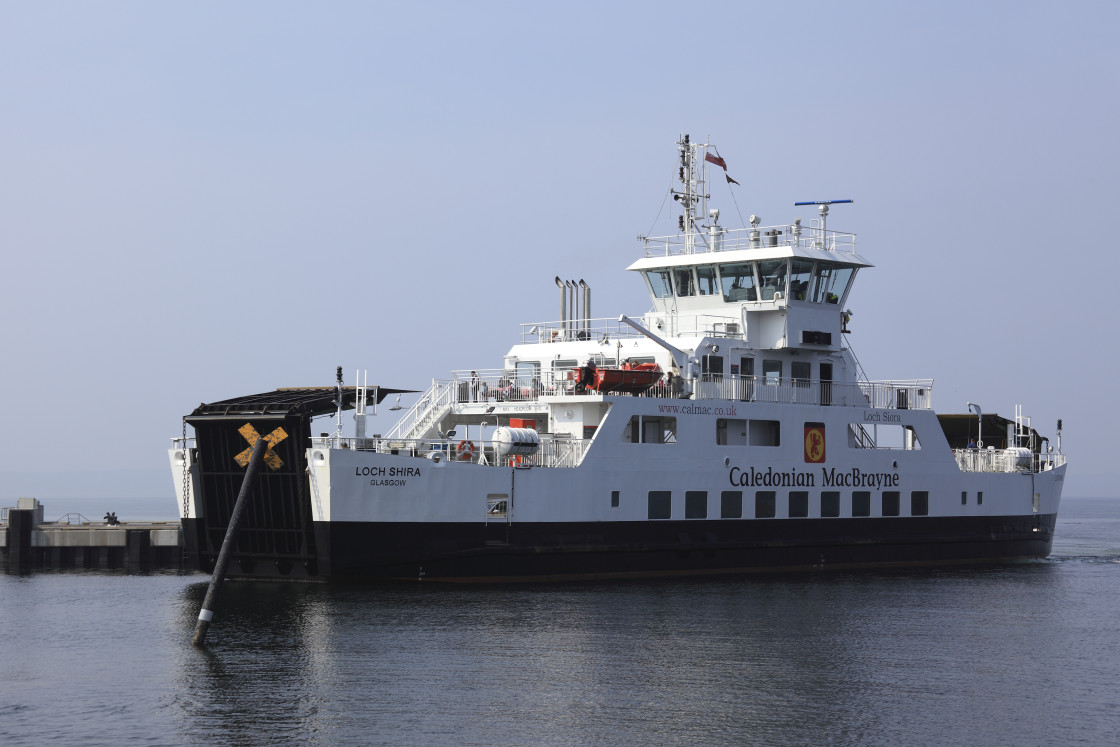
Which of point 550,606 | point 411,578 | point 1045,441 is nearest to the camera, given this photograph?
point 550,606

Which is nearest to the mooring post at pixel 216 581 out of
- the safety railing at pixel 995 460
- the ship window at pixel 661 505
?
the ship window at pixel 661 505

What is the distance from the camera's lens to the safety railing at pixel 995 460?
39719 mm

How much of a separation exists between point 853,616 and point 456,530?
860cm

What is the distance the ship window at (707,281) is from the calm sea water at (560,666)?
8.63m

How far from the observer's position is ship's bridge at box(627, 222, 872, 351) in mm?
35250

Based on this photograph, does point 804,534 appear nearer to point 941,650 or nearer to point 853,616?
point 853,616

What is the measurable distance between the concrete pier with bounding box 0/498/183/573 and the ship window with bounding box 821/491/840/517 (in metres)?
17.1

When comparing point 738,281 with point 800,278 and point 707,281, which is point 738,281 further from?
point 800,278

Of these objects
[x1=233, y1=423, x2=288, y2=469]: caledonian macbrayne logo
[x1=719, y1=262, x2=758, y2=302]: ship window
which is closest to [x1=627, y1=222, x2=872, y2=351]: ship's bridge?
[x1=719, y1=262, x2=758, y2=302]: ship window

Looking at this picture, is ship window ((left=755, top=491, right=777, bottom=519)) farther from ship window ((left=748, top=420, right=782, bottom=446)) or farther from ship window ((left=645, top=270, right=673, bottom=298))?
ship window ((left=645, top=270, right=673, bottom=298))

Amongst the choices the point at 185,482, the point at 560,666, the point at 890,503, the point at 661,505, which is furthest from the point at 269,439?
the point at 890,503

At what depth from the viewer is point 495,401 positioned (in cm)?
3391

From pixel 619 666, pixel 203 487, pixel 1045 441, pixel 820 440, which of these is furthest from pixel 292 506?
pixel 1045 441

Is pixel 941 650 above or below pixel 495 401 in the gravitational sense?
below
